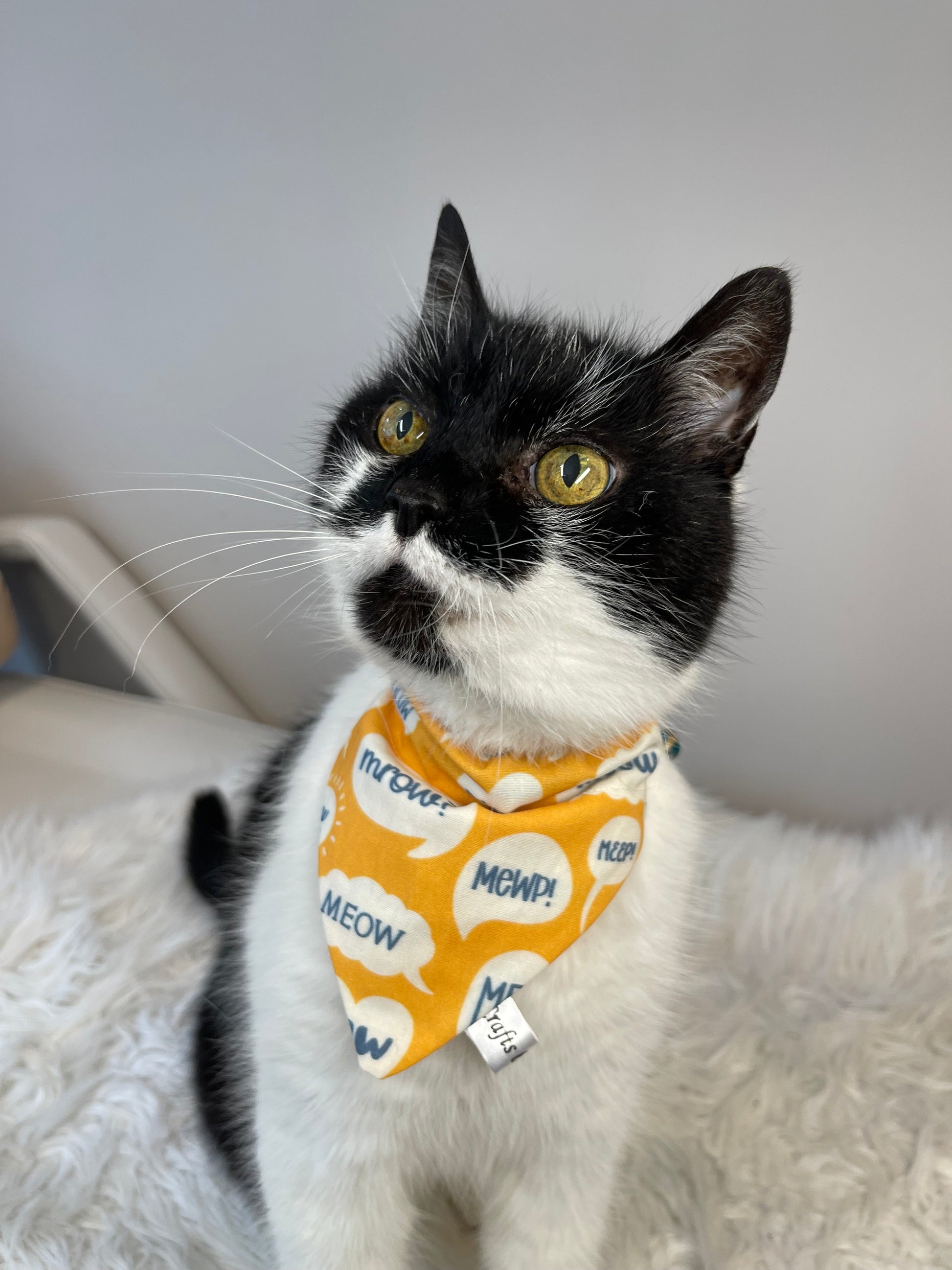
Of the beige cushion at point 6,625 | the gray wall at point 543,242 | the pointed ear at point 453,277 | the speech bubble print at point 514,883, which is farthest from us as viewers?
the beige cushion at point 6,625

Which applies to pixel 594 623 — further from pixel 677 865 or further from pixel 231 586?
pixel 231 586

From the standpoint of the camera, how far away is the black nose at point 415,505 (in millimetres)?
475

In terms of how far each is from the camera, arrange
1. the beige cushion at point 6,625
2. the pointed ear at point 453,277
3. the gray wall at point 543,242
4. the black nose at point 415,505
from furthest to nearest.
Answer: the beige cushion at point 6,625 → the gray wall at point 543,242 → the pointed ear at point 453,277 → the black nose at point 415,505

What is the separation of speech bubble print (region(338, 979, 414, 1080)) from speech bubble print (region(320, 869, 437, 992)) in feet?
0.07

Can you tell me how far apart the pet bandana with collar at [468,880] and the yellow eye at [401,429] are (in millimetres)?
213

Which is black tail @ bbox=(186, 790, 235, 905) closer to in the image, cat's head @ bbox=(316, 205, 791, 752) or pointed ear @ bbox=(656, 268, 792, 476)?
cat's head @ bbox=(316, 205, 791, 752)

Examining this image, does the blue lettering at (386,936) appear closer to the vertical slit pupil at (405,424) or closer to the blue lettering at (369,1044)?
the blue lettering at (369,1044)

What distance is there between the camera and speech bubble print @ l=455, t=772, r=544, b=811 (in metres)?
0.57

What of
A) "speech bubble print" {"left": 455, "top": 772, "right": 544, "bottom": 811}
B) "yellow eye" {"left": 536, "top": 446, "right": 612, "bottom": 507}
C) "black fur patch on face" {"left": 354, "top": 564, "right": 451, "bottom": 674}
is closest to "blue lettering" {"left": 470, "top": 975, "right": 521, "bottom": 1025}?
"speech bubble print" {"left": 455, "top": 772, "right": 544, "bottom": 811}

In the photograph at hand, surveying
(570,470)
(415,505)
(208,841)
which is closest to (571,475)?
(570,470)

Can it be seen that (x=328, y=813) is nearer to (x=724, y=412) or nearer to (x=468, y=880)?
(x=468, y=880)

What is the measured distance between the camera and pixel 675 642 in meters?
0.54

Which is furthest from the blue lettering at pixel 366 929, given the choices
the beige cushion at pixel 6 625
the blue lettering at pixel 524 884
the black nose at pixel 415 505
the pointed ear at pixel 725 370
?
the beige cushion at pixel 6 625

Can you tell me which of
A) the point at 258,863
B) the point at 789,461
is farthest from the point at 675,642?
the point at 789,461
